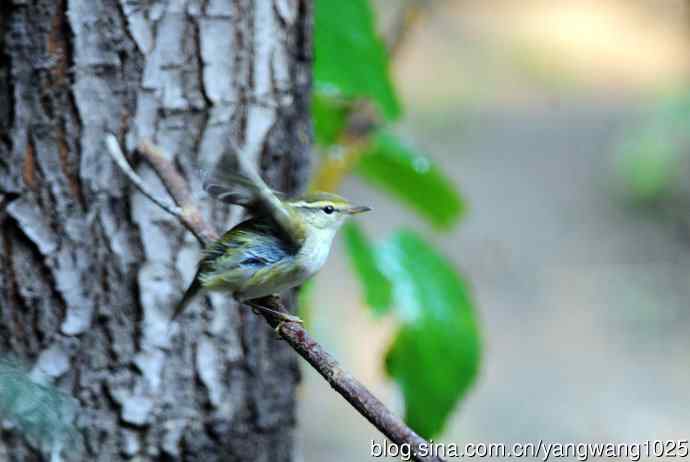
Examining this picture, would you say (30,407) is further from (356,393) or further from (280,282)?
(280,282)

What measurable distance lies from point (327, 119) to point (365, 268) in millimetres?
451

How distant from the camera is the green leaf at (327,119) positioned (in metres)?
2.45

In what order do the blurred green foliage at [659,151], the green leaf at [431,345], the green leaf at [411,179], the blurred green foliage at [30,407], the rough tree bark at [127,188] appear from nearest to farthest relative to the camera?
the blurred green foliage at [30,407] → the rough tree bark at [127,188] → the green leaf at [431,345] → the green leaf at [411,179] → the blurred green foliage at [659,151]

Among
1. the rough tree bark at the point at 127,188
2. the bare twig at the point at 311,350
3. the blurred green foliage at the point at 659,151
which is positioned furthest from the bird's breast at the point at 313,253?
the blurred green foliage at the point at 659,151

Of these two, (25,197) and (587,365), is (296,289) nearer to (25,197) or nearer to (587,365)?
(25,197)

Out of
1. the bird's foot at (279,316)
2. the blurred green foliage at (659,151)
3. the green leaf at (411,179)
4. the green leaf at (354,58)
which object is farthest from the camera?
the blurred green foliage at (659,151)

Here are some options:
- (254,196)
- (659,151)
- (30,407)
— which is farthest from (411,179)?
(659,151)

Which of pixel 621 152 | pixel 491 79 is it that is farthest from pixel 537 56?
pixel 621 152

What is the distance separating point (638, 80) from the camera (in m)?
8.70

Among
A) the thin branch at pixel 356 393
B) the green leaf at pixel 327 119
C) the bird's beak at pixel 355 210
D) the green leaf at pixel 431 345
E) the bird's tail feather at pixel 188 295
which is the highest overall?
the green leaf at pixel 327 119

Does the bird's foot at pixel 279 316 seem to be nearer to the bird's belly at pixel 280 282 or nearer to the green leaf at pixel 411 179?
the bird's belly at pixel 280 282

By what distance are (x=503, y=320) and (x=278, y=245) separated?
4.95 m

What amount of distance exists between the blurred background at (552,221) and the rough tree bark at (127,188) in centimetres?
201

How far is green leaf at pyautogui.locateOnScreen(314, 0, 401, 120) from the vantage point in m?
2.01
